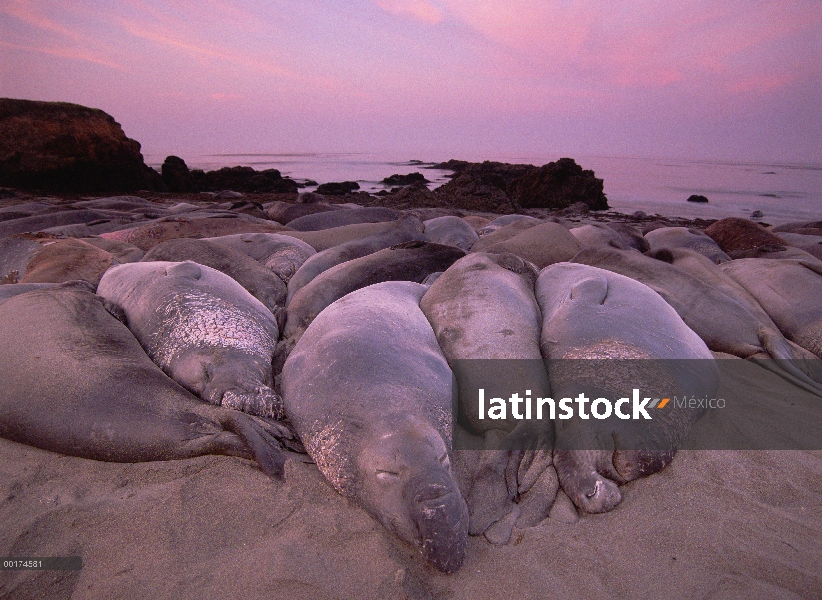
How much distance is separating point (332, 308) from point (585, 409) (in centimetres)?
164

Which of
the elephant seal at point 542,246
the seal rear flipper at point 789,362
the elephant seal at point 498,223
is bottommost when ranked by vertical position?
the seal rear flipper at point 789,362

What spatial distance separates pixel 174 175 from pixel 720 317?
57.2ft

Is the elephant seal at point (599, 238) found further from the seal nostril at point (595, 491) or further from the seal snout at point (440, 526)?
the seal snout at point (440, 526)

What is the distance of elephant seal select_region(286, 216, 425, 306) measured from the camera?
4.79 metres

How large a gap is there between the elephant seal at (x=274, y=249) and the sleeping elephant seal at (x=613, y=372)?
273 cm

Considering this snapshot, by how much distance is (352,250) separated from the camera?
5.31 m

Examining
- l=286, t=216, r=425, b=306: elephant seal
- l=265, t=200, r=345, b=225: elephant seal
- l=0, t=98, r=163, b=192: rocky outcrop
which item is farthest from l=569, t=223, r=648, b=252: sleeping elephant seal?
l=0, t=98, r=163, b=192: rocky outcrop

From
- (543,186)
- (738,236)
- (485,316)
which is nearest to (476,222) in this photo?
(738,236)

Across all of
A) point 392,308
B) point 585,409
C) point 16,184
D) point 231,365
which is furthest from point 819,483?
point 16,184

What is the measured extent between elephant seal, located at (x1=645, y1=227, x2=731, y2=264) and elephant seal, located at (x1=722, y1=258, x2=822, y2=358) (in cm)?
99

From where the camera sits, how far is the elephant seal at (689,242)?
6.26m

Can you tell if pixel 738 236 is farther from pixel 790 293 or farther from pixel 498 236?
pixel 498 236

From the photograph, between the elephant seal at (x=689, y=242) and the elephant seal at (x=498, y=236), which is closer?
the elephant seal at (x=498, y=236)

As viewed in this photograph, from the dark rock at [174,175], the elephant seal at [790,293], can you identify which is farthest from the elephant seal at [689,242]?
the dark rock at [174,175]
